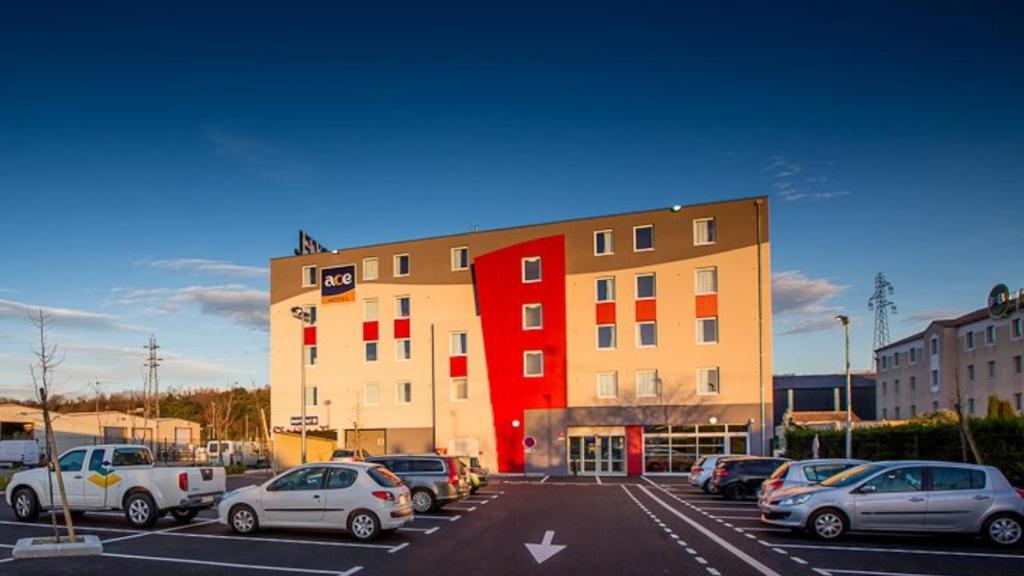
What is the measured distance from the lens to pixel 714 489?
28641mm

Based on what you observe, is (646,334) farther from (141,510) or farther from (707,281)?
(141,510)

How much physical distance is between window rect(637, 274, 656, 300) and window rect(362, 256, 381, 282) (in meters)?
17.1

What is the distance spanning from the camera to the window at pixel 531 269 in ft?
154

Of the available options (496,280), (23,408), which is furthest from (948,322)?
(23,408)

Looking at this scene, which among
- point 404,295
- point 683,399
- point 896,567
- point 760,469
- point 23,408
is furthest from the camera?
point 23,408

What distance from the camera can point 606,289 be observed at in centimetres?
4547

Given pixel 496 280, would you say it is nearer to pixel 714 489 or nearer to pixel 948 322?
pixel 714 489

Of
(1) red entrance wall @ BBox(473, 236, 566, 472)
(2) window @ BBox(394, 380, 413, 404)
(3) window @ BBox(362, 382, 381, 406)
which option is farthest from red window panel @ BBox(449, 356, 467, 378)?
(3) window @ BBox(362, 382, 381, 406)

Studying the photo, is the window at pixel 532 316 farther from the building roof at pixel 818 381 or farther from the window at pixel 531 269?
the building roof at pixel 818 381

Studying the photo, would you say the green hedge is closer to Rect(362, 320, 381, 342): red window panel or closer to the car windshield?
the car windshield

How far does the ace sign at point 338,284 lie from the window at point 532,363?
13.0 metres

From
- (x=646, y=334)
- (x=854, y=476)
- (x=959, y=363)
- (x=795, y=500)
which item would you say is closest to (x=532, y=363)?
(x=646, y=334)

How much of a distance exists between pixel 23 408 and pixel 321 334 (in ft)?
117

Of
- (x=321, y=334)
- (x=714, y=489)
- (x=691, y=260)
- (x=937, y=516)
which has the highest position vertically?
(x=691, y=260)
